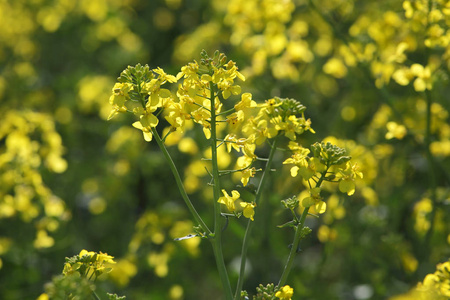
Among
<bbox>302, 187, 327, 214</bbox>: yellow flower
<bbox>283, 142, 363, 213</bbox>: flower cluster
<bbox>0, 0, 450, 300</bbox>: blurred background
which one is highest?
<bbox>0, 0, 450, 300</bbox>: blurred background

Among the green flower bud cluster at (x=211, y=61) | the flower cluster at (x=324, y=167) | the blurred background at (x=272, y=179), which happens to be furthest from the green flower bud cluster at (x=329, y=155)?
the blurred background at (x=272, y=179)

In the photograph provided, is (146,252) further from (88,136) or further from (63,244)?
(88,136)

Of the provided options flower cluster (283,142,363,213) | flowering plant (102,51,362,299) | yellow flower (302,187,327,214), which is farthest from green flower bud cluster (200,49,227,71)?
yellow flower (302,187,327,214)

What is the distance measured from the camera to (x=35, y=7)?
778 cm

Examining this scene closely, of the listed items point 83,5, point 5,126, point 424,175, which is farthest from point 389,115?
point 83,5

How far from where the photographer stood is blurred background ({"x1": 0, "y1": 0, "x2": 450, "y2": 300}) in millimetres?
3744

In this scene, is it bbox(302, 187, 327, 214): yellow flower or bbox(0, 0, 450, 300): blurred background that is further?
bbox(0, 0, 450, 300): blurred background

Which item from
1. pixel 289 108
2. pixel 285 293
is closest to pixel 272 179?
pixel 289 108

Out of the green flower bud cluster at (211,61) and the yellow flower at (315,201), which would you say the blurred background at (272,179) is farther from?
the green flower bud cluster at (211,61)

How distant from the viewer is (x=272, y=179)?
410 centimetres

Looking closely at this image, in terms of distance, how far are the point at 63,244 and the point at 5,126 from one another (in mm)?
1023

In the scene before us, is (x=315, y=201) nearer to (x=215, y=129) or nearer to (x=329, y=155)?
(x=329, y=155)

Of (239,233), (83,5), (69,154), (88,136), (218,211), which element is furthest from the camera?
(83,5)

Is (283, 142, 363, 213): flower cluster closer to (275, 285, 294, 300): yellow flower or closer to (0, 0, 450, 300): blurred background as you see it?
(275, 285, 294, 300): yellow flower
